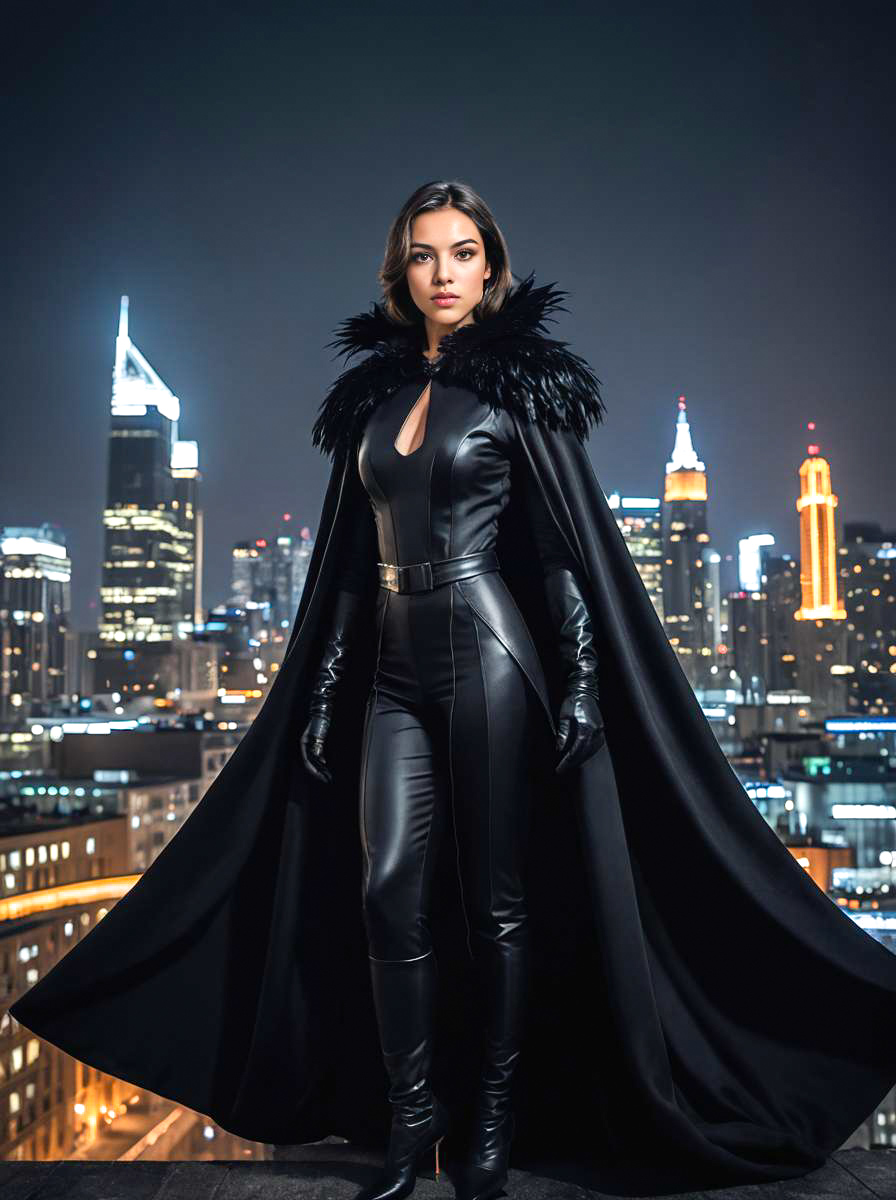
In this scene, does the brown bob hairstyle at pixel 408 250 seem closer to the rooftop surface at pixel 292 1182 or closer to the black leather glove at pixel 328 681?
the black leather glove at pixel 328 681

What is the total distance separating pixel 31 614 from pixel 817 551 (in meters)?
26.2

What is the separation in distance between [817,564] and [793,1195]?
34673 millimetres

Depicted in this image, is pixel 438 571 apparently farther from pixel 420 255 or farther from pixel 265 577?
pixel 265 577

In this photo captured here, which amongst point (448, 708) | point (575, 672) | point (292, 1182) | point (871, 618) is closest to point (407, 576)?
point (448, 708)

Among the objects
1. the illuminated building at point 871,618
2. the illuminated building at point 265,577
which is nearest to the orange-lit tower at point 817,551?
the illuminated building at point 871,618

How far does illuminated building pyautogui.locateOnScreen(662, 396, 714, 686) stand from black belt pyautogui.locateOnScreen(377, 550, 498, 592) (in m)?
38.9

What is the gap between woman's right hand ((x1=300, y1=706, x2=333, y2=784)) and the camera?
95.3 inches

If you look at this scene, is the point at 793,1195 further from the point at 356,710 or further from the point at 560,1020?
the point at 356,710

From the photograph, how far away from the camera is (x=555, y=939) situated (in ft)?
8.68

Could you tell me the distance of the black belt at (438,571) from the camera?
2293mm

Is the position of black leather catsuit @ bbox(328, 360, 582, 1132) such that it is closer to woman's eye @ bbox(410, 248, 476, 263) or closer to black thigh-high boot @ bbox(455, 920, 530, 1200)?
black thigh-high boot @ bbox(455, 920, 530, 1200)

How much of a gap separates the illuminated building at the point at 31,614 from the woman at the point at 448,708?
24.1 m

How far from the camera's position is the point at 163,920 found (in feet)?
8.29

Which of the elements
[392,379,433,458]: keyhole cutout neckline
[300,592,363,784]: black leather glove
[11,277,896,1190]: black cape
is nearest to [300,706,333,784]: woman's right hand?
[300,592,363,784]: black leather glove
